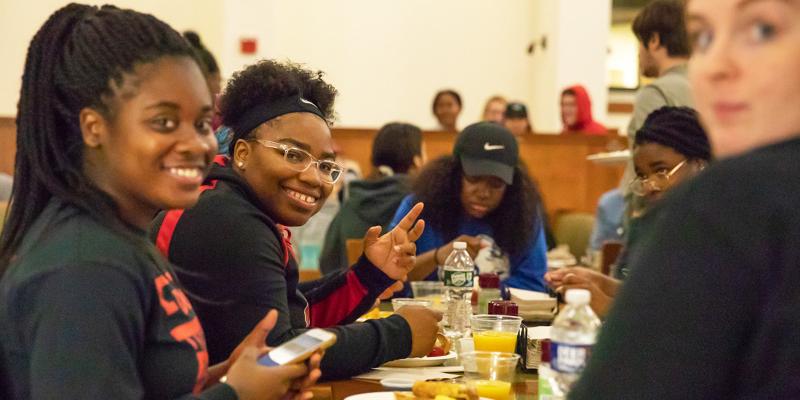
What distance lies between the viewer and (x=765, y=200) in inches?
32.0

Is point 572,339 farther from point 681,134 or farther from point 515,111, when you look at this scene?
point 515,111

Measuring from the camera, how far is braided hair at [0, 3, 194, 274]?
1477 millimetres

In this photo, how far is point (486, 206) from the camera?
389cm

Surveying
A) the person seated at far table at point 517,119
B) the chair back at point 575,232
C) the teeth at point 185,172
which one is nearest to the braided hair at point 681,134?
the teeth at point 185,172

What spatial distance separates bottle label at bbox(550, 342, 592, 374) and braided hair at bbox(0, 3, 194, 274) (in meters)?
0.65

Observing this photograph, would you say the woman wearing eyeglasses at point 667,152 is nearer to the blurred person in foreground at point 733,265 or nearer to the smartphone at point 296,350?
the smartphone at point 296,350

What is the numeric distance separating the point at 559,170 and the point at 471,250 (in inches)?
201

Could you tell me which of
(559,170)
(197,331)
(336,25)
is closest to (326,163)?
(197,331)

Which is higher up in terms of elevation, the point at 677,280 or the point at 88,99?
the point at 88,99

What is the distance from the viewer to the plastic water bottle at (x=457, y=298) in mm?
2693

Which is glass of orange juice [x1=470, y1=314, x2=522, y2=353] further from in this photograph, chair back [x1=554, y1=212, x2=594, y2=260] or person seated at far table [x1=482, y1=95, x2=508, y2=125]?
person seated at far table [x1=482, y1=95, x2=508, y2=125]

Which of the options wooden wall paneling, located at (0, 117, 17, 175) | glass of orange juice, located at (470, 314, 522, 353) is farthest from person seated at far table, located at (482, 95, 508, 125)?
glass of orange juice, located at (470, 314, 522, 353)

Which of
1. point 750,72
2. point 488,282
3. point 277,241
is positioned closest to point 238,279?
point 277,241

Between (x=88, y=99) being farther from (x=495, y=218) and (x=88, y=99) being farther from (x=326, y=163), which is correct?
(x=495, y=218)
